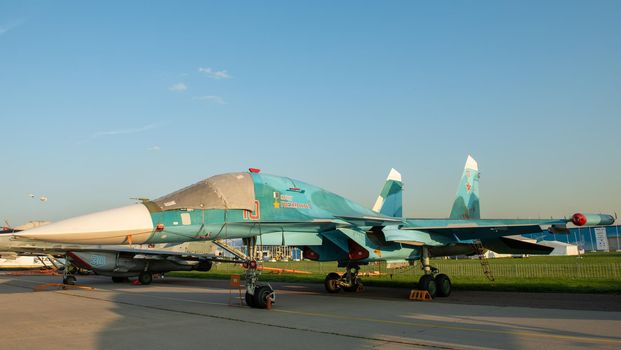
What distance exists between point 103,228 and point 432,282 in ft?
29.4

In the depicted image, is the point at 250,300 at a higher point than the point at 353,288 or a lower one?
higher

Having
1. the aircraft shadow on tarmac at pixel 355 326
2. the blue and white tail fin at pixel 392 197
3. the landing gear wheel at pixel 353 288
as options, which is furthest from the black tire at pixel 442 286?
the blue and white tail fin at pixel 392 197

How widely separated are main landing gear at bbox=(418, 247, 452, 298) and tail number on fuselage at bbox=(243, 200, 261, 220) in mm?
5510

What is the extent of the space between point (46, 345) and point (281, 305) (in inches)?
223

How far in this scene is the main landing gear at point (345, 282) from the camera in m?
15.3

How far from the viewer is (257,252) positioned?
35.4ft

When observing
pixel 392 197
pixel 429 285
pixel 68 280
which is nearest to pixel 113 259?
pixel 68 280

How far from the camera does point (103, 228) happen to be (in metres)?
8.28

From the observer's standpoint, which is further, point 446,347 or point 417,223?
point 417,223

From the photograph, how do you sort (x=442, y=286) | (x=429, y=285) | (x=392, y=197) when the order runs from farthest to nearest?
(x=392, y=197), (x=442, y=286), (x=429, y=285)

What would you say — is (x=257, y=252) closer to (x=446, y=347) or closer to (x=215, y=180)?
(x=215, y=180)

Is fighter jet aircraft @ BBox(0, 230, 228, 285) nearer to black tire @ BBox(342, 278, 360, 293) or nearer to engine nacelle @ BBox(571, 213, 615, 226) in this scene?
black tire @ BBox(342, 278, 360, 293)

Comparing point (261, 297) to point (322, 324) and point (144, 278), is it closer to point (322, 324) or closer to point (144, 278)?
point (322, 324)

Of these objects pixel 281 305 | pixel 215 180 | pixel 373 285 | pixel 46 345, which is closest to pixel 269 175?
pixel 215 180
